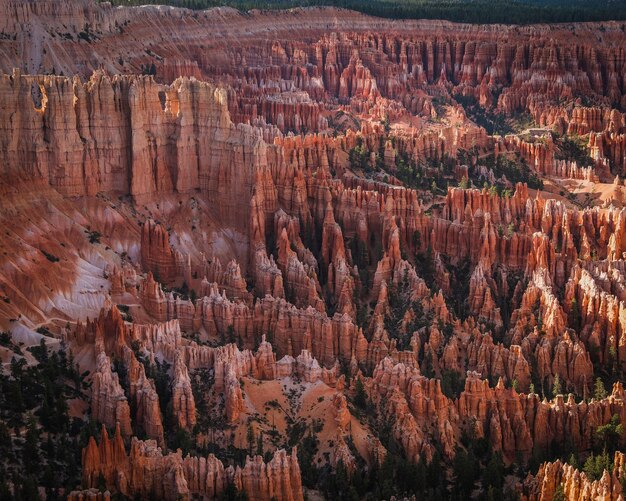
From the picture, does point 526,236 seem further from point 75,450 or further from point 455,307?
point 75,450

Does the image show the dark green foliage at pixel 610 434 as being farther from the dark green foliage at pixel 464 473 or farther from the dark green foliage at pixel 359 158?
the dark green foliage at pixel 359 158

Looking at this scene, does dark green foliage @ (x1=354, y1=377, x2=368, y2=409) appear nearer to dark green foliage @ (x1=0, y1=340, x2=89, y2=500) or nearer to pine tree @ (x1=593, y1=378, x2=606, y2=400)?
pine tree @ (x1=593, y1=378, x2=606, y2=400)

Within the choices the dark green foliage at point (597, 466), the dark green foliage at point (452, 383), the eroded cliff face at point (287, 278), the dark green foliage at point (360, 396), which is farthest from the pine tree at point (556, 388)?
the dark green foliage at point (360, 396)

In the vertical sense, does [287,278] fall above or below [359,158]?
below

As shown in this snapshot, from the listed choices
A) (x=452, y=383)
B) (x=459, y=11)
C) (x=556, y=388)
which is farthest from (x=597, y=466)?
(x=459, y=11)

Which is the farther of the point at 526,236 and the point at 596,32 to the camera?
the point at 596,32

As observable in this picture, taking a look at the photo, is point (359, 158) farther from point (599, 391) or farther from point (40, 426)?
point (40, 426)

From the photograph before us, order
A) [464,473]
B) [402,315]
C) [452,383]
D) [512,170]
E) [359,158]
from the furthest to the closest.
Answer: [512,170] < [359,158] < [402,315] < [452,383] < [464,473]

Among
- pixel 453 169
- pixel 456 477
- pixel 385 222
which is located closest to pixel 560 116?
pixel 453 169
